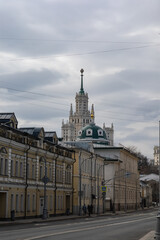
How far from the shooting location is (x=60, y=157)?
58.0 meters

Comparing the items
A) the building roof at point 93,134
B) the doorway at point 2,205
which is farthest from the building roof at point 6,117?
the building roof at point 93,134

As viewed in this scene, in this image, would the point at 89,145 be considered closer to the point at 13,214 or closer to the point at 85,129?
the point at 13,214

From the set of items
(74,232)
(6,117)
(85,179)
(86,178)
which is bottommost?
(74,232)

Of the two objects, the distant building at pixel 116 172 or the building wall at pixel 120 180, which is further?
the building wall at pixel 120 180

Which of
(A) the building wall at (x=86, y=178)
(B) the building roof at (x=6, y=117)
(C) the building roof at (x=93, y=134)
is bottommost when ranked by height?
(A) the building wall at (x=86, y=178)

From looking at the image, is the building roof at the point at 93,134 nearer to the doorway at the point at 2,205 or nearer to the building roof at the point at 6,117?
the building roof at the point at 6,117

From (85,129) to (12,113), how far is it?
72063 millimetres

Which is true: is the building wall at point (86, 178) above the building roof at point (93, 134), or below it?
below

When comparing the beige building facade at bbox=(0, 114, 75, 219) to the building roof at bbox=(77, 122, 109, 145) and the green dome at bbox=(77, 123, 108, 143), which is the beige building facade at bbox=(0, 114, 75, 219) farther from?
the green dome at bbox=(77, 123, 108, 143)

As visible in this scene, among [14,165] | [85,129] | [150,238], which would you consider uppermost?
[85,129]

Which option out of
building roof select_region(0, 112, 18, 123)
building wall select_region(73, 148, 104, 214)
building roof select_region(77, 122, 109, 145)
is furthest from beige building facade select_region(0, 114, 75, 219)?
building roof select_region(77, 122, 109, 145)

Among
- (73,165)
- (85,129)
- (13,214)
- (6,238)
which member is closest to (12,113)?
(13,214)

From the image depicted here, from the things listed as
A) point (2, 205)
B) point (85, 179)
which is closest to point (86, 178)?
point (85, 179)

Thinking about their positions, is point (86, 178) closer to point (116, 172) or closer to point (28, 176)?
point (116, 172)
